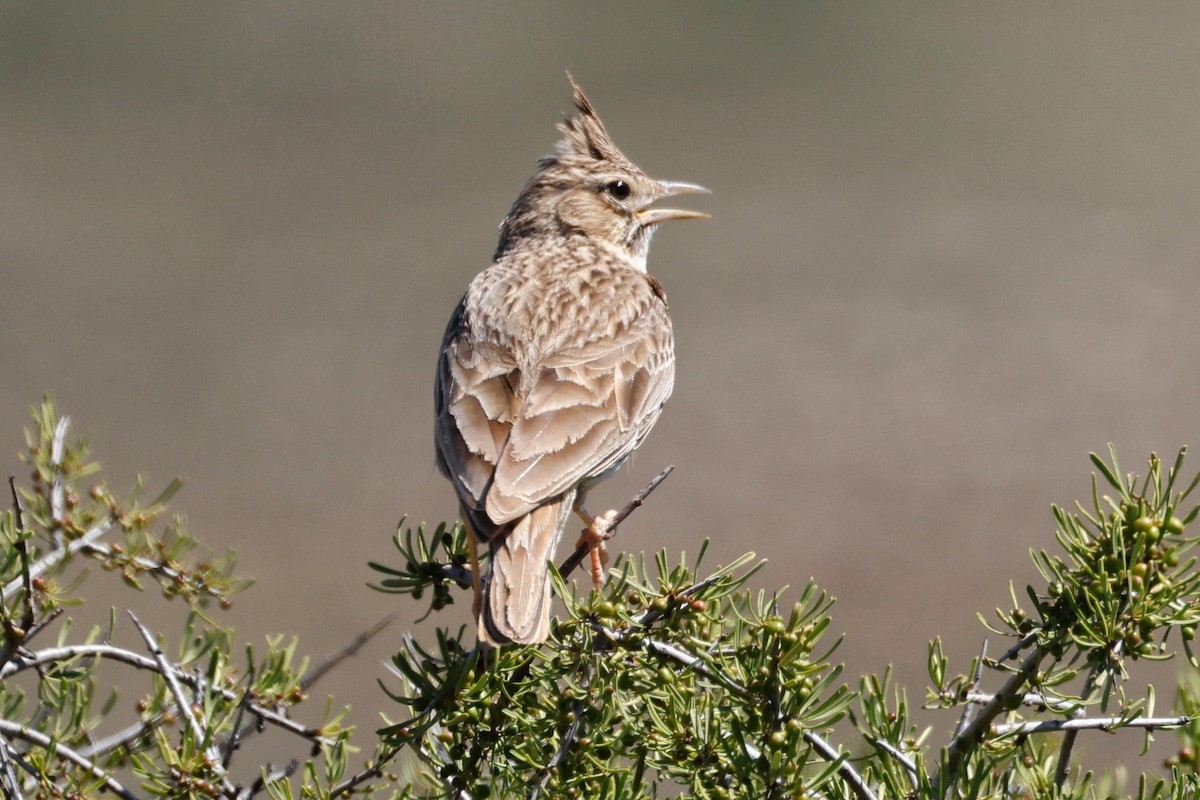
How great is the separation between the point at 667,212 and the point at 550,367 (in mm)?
1688

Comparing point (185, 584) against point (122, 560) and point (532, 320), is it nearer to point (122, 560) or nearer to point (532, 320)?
point (122, 560)

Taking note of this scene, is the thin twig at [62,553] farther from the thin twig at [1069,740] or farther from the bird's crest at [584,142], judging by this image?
the bird's crest at [584,142]

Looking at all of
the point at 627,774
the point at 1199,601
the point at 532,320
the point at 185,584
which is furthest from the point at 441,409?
the point at 1199,601

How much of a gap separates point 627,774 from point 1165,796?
2.85ft

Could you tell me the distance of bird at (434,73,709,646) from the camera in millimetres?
3189

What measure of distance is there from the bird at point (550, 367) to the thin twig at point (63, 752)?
74cm

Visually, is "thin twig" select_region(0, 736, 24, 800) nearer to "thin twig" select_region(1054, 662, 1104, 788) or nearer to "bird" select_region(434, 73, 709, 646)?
"bird" select_region(434, 73, 709, 646)

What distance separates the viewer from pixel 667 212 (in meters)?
5.59

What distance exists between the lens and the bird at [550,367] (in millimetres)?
3189

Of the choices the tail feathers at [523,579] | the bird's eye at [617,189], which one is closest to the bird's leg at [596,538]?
the tail feathers at [523,579]

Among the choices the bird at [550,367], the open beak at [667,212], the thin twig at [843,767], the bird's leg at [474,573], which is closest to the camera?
the thin twig at [843,767]

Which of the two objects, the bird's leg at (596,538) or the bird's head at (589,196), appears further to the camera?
the bird's head at (589,196)

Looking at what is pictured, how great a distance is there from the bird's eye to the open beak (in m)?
0.11

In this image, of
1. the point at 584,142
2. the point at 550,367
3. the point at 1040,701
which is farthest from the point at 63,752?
the point at 584,142
